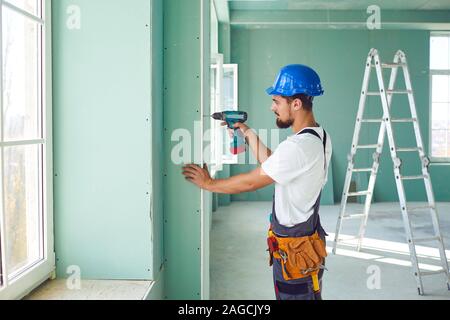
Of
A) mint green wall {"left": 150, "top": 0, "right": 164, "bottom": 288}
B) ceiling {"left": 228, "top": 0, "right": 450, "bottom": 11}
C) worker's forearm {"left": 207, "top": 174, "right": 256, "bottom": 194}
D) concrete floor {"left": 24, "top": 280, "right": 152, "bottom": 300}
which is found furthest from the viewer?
ceiling {"left": 228, "top": 0, "right": 450, "bottom": 11}

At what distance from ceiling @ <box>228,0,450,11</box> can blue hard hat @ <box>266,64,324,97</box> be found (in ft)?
17.7

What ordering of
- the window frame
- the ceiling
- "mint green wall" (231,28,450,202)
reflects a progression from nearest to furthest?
the ceiling < "mint green wall" (231,28,450,202) < the window frame

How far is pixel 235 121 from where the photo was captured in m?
2.13

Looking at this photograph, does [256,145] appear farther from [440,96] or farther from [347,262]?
[440,96]

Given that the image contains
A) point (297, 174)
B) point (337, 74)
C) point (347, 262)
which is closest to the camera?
point (297, 174)

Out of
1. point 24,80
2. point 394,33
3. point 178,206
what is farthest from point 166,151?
point 394,33

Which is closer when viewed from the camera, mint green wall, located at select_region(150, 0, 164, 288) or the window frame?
mint green wall, located at select_region(150, 0, 164, 288)

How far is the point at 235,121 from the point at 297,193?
1.68ft

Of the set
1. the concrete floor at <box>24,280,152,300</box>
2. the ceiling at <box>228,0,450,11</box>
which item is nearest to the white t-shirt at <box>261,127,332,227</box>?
the concrete floor at <box>24,280,152,300</box>

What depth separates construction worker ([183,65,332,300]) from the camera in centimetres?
180

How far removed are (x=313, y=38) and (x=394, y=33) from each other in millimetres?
1451

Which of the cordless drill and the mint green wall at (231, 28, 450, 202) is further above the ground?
the mint green wall at (231, 28, 450, 202)

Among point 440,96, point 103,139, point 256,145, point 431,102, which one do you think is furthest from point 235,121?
point 440,96

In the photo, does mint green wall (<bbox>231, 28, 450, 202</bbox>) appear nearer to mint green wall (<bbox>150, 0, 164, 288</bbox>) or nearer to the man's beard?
mint green wall (<bbox>150, 0, 164, 288</bbox>)
